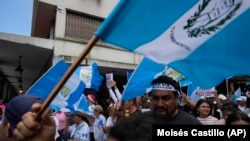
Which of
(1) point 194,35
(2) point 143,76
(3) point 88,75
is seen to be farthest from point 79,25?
(1) point 194,35

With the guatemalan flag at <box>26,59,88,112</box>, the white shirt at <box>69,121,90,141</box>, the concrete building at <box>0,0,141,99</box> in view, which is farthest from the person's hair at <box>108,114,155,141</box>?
the concrete building at <box>0,0,141,99</box>

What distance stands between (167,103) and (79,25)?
942 centimetres

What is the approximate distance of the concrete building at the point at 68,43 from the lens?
10.9 meters

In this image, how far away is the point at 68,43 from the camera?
11.5m

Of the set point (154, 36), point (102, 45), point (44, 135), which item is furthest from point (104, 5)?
point (44, 135)

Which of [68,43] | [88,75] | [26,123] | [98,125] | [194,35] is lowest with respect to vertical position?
[98,125]

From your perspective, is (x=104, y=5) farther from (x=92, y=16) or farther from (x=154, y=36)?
(x=154, y=36)

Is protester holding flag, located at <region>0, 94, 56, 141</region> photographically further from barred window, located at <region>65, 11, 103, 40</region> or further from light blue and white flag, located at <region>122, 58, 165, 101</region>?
barred window, located at <region>65, 11, 103, 40</region>

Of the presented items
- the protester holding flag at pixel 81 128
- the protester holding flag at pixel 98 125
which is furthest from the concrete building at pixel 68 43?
the protester holding flag at pixel 81 128

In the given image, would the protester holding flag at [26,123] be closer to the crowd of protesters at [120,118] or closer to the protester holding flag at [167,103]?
the crowd of protesters at [120,118]

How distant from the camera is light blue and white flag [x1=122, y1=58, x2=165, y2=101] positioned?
4.23 metres

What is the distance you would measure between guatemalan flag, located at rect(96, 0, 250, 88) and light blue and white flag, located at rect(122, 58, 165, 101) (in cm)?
163

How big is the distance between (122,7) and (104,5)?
36.9 ft

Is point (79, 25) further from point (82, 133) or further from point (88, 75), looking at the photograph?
point (82, 133)
